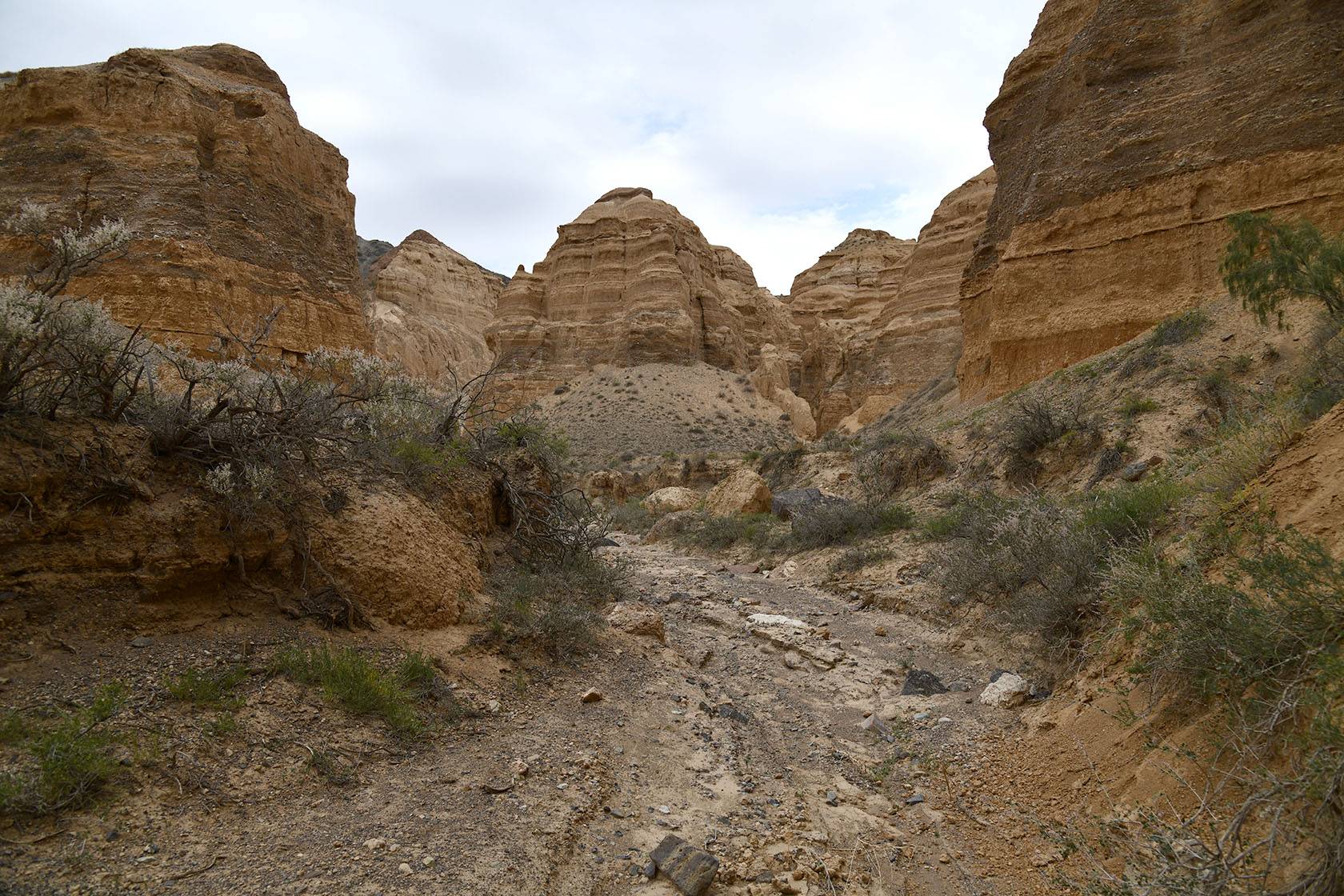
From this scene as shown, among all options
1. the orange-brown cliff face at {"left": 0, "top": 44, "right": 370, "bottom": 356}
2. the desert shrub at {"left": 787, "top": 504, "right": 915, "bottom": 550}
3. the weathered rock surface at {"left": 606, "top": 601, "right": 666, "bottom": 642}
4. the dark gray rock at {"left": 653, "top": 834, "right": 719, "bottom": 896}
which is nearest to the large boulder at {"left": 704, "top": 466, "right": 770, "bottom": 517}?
the desert shrub at {"left": 787, "top": 504, "right": 915, "bottom": 550}

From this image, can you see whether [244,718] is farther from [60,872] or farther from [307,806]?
[60,872]

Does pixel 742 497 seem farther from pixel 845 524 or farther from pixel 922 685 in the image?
pixel 922 685

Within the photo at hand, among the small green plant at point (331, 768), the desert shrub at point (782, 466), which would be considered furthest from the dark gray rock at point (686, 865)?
the desert shrub at point (782, 466)

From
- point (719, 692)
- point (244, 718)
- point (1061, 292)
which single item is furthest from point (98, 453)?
point (1061, 292)

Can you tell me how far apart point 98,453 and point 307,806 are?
2241 millimetres

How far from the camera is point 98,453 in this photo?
3535 mm

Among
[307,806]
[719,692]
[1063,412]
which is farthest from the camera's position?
[1063,412]

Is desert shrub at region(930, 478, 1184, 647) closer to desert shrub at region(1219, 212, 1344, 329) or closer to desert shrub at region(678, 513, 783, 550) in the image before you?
desert shrub at region(1219, 212, 1344, 329)

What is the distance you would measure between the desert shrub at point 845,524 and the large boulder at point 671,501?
25.1 feet

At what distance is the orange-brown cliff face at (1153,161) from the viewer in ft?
39.4

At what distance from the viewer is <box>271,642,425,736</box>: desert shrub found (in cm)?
362

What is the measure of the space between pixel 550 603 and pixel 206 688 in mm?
2541

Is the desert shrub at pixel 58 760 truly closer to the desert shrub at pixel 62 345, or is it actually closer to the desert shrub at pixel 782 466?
the desert shrub at pixel 62 345

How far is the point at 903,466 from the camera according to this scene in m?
13.1
